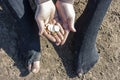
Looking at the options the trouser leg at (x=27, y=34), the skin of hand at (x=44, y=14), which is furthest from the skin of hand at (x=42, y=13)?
the trouser leg at (x=27, y=34)

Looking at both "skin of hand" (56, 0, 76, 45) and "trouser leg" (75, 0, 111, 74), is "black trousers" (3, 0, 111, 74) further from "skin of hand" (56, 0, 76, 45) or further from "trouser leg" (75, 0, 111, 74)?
"skin of hand" (56, 0, 76, 45)

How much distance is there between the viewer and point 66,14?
172 cm

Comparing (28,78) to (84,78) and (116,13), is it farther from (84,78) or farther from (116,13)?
(116,13)

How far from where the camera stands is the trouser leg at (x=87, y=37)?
1.73 m

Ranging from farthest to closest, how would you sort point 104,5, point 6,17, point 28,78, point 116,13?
1. point 116,13
2. point 6,17
3. point 28,78
4. point 104,5

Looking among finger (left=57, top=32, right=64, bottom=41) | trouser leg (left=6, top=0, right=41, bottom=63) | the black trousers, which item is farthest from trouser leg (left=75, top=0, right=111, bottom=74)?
trouser leg (left=6, top=0, right=41, bottom=63)

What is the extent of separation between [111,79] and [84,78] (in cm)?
16

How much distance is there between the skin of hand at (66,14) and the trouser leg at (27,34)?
0.15 m

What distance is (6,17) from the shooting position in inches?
→ 76.6

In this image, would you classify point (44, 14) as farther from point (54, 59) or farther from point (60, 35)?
point (54, 59)

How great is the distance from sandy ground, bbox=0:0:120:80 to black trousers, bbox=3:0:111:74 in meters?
0.06

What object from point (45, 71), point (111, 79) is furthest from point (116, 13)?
point (45, 71)

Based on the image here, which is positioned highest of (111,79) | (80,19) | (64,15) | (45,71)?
(64,15)

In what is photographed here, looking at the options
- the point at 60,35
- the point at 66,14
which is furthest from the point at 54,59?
the point at 66,14
